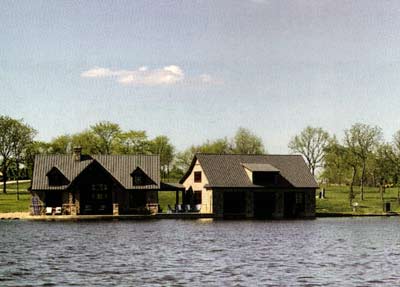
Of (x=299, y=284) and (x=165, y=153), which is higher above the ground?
(x=165, y=153)

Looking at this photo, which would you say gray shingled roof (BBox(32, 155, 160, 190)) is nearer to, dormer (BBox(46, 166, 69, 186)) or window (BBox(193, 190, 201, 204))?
dormer (BBox(46, 166, 69, 186))

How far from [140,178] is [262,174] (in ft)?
44.7

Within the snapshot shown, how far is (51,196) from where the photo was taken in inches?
3162

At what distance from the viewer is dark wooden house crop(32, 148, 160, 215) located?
3113 inches

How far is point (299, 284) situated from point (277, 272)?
3.58m

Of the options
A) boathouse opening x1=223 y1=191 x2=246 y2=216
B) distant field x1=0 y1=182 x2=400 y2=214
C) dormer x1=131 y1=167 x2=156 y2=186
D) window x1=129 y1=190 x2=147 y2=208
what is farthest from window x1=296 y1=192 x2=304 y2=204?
window x1=129 y1=190 x2=147 y2=208

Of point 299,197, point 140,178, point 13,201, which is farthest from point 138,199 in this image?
point 13,201

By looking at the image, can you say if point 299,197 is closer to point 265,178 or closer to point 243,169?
point 265,178

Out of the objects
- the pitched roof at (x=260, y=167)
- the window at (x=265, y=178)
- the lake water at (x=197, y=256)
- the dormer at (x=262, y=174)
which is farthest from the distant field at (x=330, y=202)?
the lake water at (x=197, y=256)

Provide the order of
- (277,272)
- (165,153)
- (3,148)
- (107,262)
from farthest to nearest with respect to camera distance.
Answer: (165,153)
(3,148)
(107,262)
(277,272)

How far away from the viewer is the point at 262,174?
82.8 meters

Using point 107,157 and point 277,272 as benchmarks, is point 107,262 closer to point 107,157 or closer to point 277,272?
point 277,272

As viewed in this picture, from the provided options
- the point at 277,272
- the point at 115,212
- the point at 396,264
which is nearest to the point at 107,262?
the point at 277,272

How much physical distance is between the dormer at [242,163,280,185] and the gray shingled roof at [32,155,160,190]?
33.6ft
